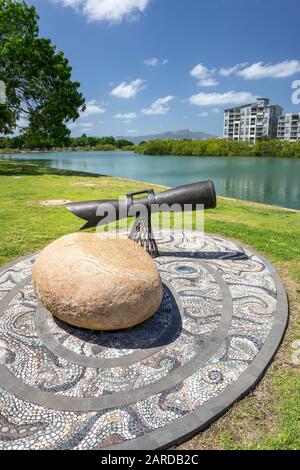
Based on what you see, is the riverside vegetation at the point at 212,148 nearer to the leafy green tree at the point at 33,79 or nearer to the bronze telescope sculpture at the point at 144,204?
the leafy green tree at the point at 33,79

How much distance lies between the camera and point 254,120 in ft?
362

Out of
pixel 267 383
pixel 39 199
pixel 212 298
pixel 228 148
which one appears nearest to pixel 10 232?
pixel 39 199

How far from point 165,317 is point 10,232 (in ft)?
19.6

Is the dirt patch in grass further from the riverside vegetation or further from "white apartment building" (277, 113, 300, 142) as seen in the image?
"white apartment building" (277, 113, 300, 142)

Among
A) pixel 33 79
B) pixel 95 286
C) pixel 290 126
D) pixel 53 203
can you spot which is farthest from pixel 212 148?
pixel 95 286

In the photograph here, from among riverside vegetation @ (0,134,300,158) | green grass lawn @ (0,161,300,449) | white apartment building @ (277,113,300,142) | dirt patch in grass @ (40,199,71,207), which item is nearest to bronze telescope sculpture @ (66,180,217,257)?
green grass lawn @ (0,161,300,449)

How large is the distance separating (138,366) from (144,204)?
11.0 ft

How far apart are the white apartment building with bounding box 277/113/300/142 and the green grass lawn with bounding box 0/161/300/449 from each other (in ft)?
317

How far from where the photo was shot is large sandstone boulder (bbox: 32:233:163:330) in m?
3.86

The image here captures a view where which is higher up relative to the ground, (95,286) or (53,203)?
(95,286)

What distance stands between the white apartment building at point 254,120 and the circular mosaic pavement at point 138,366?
355 feet

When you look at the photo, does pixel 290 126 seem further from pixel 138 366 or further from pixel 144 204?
pixel 138 366

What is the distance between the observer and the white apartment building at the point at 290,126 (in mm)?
96188

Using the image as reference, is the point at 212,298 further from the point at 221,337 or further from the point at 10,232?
the point at 10,232
